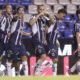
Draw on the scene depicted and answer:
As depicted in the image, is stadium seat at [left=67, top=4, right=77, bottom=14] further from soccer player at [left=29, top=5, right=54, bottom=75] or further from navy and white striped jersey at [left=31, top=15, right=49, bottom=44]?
navy and white striped jersey at [left=31, top=15, right=49, bottom=44]

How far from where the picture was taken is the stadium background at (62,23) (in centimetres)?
1131

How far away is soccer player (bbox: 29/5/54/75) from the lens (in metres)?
9.42

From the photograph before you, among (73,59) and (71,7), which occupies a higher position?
(71,7)

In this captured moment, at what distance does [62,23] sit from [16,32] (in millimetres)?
2474

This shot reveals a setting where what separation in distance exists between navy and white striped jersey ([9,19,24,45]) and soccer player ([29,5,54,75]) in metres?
0.28

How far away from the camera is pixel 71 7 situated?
1238 centimetres

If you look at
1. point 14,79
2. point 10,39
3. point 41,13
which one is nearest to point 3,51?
point 10,39

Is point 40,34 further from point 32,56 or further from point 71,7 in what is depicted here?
point 71,7

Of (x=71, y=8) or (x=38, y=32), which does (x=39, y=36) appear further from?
(x=71, y=8)

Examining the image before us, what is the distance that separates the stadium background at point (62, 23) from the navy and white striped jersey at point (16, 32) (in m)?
1.24

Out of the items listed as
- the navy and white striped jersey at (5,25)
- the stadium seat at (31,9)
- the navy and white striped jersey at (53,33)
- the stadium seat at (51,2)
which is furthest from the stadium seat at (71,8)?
the navy and white striped jersey at (5,25)

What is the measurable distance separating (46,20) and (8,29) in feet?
2.67

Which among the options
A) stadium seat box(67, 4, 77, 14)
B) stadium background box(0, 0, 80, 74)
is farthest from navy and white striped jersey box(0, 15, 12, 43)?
stadium seat box(67, 4, 77, 14)

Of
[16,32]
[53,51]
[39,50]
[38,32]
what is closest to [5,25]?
[16,32]
